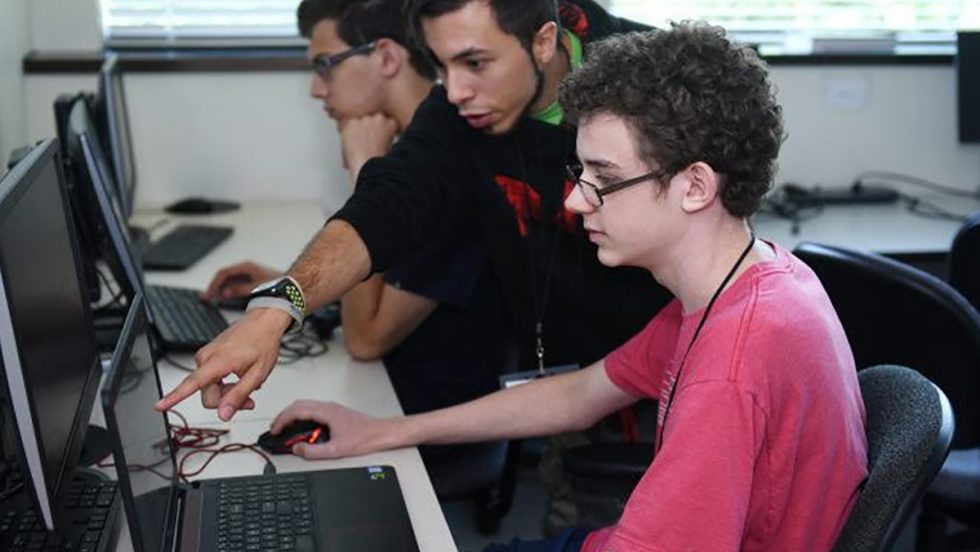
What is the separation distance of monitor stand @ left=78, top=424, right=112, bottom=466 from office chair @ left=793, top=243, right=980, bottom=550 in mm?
1213

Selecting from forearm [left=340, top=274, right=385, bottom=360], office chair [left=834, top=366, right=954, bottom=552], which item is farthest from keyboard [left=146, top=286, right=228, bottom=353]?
office chair [left=834, top=366, right=954, bottom=552]

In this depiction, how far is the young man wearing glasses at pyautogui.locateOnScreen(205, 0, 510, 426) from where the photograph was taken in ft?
6.77

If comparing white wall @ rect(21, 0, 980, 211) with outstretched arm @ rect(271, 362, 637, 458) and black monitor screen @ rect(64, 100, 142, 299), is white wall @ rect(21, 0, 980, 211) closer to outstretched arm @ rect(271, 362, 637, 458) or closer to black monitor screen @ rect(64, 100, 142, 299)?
black monitor screen @ rect(64, 100, 142, 299)

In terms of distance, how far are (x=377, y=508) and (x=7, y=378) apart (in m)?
0.51

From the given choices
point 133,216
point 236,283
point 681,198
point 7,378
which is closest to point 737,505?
point 681,198

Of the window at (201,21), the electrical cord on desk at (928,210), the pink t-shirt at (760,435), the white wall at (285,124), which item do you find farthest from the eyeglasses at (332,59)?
the electrical cord on desk at (928,210)

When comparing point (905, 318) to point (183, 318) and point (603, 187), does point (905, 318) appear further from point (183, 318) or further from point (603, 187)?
point (183, 318)

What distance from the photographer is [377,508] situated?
4.82 ft

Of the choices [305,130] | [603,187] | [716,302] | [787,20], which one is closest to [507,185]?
[603,187]

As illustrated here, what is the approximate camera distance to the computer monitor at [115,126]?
8.39 feet

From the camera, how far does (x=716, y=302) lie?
4.30ft

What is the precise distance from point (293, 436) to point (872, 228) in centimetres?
194

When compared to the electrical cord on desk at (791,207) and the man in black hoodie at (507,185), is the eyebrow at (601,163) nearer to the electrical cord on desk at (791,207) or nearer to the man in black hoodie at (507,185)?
the man in black hoodie at (507,185)

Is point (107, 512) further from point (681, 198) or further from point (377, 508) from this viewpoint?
point (681, 198)
